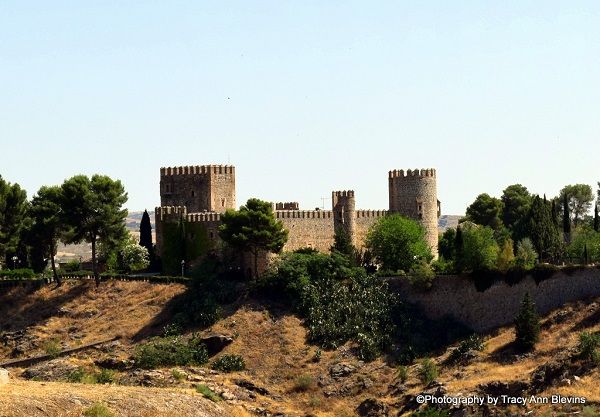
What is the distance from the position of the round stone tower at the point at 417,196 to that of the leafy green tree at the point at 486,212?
18.7 meters

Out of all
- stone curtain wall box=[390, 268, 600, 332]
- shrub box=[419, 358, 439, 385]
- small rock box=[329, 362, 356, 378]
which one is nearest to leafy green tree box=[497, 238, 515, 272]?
stone curtain wall box=[390, 268, 600, 332]

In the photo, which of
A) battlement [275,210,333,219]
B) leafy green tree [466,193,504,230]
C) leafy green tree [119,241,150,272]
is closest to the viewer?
battlement [275,210,333,219]

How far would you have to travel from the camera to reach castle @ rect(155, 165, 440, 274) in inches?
3755

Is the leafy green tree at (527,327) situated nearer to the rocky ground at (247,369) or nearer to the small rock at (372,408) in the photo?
the rocky ground at (247,369)

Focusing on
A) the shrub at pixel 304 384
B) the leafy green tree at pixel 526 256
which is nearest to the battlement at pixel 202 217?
the shrub at pixel 304 384

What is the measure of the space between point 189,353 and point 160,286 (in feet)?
34.6

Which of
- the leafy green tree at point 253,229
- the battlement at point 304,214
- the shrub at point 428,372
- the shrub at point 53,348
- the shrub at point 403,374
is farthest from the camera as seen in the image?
the battlement at point 304,214

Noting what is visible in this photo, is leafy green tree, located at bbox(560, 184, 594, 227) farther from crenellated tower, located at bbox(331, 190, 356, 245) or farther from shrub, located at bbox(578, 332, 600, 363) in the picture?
shrub, located at bbox(578, 332, 600, 363)

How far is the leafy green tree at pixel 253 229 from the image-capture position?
293 feet

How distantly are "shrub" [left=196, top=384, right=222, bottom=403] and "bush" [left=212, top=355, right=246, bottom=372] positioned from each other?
420cm

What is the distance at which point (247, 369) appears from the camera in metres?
82.9

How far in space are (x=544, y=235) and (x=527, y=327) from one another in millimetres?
16202

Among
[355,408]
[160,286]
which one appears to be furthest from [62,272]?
[355,408]

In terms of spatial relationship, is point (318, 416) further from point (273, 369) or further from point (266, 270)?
point (266, 270)
